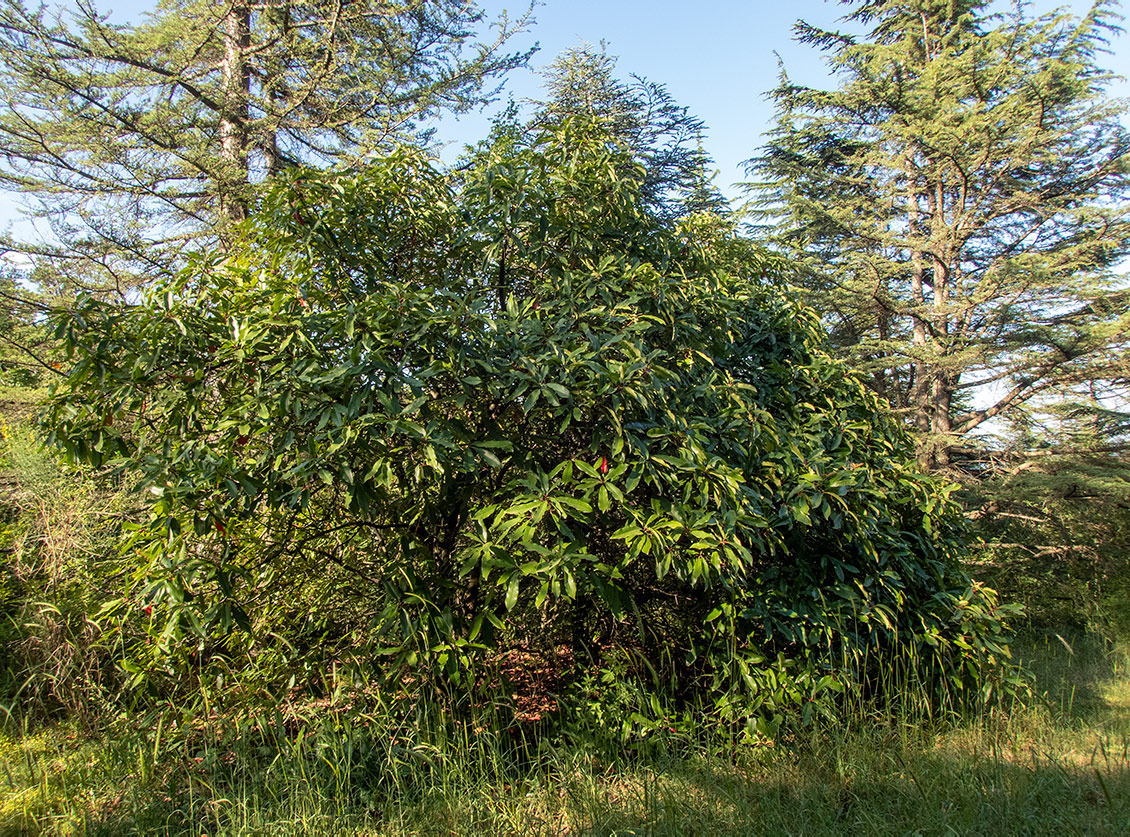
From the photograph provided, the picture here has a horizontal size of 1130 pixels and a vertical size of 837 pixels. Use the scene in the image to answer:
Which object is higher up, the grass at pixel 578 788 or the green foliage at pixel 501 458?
the green foliage at pixel 501 458

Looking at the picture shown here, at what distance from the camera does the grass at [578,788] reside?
2.27 metres

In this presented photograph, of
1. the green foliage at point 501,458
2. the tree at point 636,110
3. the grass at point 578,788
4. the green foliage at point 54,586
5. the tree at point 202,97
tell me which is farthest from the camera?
the tree at point 636,110

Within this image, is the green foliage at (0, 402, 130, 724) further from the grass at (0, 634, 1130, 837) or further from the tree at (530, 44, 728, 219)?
the tree at (530, 44, 728, 219)

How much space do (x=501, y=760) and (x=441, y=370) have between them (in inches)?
64.0

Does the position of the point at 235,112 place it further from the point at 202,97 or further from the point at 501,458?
the point at 501,458

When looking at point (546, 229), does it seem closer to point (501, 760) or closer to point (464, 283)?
point (464, 283)

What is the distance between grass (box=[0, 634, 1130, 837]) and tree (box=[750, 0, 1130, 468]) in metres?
5.17

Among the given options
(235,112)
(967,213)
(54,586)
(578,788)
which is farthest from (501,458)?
(967,213)

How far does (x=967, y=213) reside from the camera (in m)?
9.22

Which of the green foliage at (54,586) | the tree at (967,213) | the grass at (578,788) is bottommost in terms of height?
the grass at (578,788)

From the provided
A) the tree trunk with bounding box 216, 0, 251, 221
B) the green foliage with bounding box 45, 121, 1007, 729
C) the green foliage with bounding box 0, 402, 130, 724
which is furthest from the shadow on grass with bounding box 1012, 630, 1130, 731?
the tree trunk with bounding box 216, 0, 251, 221

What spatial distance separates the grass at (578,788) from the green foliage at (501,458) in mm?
282

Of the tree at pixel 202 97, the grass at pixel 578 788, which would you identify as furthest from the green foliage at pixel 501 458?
the tree at pixel 202 97

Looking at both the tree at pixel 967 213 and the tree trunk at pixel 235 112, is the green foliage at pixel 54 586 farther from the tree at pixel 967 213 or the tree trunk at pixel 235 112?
the tree at pixel 967 213
